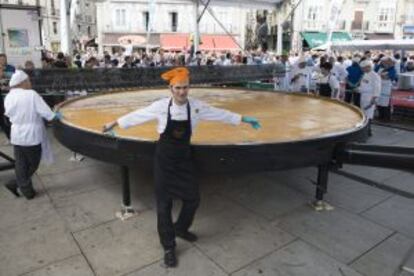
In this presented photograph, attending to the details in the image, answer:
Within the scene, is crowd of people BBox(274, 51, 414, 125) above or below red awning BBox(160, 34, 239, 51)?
below

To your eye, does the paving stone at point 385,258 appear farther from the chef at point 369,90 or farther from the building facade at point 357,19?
the building facade at point 357,19

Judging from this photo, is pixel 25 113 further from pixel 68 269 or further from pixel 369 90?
pixel 369 90

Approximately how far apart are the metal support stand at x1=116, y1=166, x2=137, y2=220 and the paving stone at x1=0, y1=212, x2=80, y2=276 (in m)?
0.57

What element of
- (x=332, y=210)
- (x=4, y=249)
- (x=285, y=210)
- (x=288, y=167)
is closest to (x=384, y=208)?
(x=332, y=210)

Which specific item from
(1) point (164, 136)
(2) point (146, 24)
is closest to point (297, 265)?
(1) point (164, 136)

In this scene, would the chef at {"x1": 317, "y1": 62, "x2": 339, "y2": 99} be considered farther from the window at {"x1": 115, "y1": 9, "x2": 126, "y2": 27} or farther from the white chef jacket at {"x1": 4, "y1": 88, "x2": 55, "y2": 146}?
the window at {"x1": 115, "y1": 9, "x2": 126, "y2": 27}

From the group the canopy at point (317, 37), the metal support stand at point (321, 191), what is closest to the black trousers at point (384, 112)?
the metal support stand at point (321, 191)

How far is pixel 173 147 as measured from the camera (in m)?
2.97

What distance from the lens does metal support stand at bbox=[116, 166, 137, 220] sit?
12.4ft

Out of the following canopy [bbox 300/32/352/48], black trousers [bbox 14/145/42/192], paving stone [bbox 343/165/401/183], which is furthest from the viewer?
canopy [bbox 300/32/352/48]

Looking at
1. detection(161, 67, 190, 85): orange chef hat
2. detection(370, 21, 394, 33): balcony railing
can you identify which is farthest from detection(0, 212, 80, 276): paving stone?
detection(370, 21, 394, 33): balcony railing

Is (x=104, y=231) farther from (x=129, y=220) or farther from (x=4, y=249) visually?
(x=4, y=249)

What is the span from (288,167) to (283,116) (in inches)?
58.4

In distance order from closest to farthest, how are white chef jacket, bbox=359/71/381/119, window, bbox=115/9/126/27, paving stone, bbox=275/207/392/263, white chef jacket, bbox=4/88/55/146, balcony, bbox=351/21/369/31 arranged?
1. paving stone, bbox=275/207/392/263
2. white chef jacket, bbox=4/88/55/146
3. white chef jacket, bbox=359/71/381/119
4. window, bbox=115/9/126/27
5. balcony, bbox=351/21/369/31
